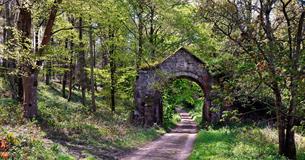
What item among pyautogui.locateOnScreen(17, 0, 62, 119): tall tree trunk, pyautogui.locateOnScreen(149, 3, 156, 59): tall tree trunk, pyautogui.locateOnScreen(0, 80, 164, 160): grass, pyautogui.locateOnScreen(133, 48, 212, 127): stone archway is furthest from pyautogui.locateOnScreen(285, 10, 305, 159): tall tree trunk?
pyautogui.locateOnScreen(149, 3, 156, 59): tall tree trunk

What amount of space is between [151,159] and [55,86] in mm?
28725

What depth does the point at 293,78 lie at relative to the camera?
12.4m

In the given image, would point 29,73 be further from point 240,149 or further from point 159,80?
point 159,80

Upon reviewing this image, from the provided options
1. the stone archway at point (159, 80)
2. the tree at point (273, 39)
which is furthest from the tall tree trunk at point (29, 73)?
the stone archway at point (159, 80)

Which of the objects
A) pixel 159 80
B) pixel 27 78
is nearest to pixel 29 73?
pixel 27 78

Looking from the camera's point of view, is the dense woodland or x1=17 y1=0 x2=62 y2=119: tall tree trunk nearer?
the dense woodland

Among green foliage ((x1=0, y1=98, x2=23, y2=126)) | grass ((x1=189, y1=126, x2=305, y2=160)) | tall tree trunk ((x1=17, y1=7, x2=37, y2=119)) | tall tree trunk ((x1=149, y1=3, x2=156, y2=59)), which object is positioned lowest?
grass ((x1=189, y1=126, x2=305, y2=160))

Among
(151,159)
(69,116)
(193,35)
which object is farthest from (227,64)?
(193,35)

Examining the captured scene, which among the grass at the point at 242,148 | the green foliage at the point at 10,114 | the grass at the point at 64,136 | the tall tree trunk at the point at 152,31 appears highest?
the tall tree trunk at the point at 152,31

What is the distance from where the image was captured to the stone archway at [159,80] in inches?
1206

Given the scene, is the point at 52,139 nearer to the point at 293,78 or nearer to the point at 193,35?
the point at 293,78

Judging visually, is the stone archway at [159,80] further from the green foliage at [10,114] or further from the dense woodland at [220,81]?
the green foliage at [10,114]

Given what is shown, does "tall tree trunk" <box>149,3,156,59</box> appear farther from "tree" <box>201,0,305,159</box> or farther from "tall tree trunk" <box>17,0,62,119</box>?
"tree" <box>201,0,305,159</box>

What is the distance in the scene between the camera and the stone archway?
30641 millimetres
